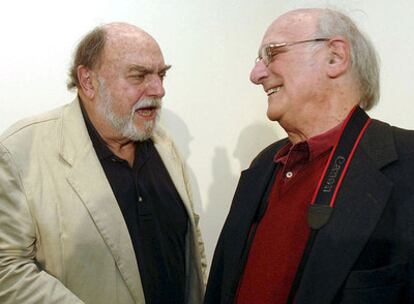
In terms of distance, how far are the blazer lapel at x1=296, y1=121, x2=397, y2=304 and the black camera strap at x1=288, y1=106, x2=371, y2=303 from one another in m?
0.01

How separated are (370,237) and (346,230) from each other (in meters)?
0.05

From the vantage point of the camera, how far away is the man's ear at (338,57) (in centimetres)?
107

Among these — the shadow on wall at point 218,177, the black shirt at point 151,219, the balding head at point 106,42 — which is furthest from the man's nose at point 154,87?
the shadow on wall at point 218,177

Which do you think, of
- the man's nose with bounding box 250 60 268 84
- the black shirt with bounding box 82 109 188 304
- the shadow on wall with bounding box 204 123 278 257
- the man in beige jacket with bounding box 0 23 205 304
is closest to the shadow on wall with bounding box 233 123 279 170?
the shadow on wall with bounding box 204 123 278 257

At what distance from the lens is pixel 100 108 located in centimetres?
139

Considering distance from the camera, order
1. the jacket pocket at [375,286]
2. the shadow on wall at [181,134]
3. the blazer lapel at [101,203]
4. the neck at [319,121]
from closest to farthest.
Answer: the jacket pocket at [375,286], the neck at [319,121], the blazer lapel at [101,203], the shadow on wall at [181,134]

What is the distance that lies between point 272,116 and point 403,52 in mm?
751

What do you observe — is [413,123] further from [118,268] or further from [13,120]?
[13,120]

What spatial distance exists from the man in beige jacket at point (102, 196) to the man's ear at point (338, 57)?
0.62 meters

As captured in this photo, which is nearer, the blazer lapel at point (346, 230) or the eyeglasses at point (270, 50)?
the blazer lapel at point (346, 230)

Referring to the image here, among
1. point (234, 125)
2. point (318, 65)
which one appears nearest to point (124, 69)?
point (318, 65)

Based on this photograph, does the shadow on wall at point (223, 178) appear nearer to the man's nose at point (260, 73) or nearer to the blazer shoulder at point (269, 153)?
the blazer shoulder at point (269, 153)

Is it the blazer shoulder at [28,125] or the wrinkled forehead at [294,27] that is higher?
the wrinkled forehead at [294,27]

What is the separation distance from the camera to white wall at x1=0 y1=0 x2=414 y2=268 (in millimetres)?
1540
